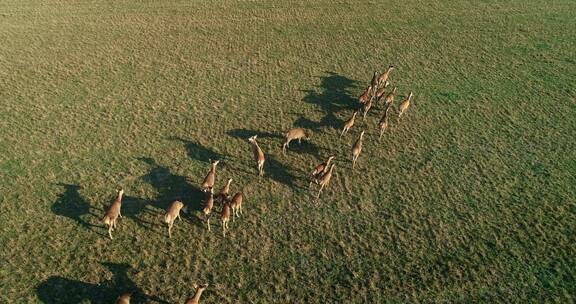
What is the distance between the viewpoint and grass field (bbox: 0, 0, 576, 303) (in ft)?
37.9

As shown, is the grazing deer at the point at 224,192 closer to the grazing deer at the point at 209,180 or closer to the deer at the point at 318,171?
the grazing deer at the point at 209,180

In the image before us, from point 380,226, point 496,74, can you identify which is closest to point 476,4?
point 496,74

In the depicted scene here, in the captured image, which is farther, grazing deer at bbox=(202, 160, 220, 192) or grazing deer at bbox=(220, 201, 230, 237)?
grazing deer at bbox=(202, 160, 220, 192)

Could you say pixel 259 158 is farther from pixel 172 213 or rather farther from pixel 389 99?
pixel 389 99

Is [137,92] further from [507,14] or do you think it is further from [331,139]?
[507,14]

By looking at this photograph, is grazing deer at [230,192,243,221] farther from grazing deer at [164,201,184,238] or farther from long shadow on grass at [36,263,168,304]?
long shadow on grass at [36,263,168,304]

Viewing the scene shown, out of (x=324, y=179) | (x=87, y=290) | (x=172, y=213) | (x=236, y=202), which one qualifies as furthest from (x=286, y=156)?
(x=87, y=290)

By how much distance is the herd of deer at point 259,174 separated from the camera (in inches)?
481

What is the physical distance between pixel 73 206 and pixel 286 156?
25.2ft

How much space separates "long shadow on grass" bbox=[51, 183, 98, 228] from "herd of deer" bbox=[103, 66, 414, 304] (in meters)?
1.13

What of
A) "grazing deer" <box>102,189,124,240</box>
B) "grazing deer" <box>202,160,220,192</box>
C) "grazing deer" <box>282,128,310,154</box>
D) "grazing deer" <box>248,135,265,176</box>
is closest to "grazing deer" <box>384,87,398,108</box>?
"grazing deer" <box>282,128,310,154</box>

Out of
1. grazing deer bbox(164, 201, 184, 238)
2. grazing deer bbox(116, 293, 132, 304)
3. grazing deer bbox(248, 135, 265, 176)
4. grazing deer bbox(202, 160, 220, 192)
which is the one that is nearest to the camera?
grazing deer bbox(116, 293, 132, 304)

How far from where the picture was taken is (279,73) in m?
20.7

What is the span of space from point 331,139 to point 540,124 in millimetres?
9542
